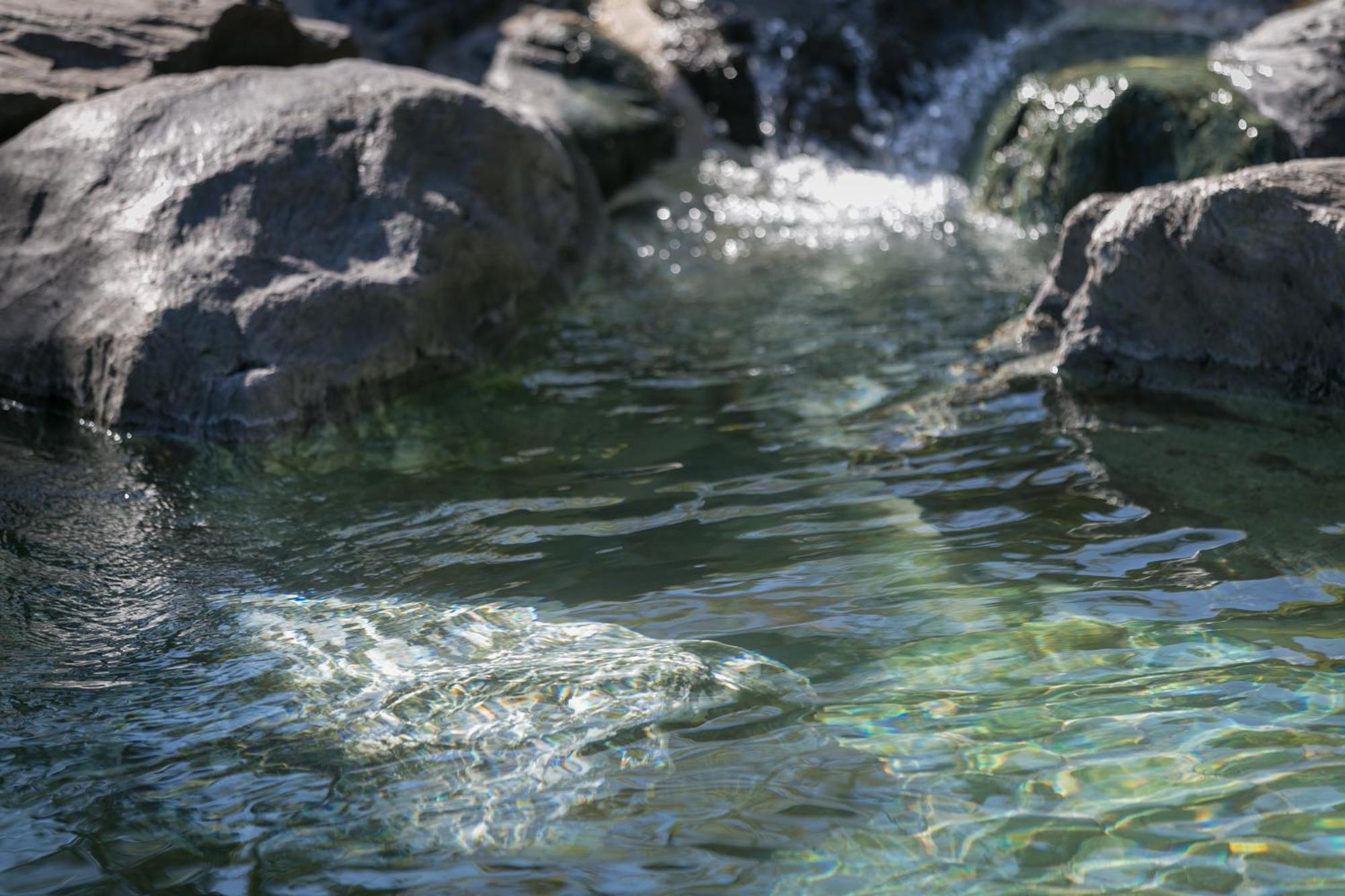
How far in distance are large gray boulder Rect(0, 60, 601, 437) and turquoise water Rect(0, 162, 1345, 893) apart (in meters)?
0.29

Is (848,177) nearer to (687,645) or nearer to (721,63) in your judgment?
(721,63)

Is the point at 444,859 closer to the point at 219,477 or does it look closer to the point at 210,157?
the point at 219,477

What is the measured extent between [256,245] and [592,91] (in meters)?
5.04

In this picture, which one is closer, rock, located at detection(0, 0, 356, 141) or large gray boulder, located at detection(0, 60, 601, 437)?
large gray boulder, located at detection(0, 60, 601, 437)

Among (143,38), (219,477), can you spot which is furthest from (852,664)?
(143,38)

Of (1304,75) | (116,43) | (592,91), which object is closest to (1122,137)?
(1304,75)

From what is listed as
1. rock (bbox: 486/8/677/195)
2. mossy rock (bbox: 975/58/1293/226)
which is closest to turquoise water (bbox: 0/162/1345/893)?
mossy rock (bbox: 975/58/1293/226)

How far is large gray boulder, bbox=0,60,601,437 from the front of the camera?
5523 mm

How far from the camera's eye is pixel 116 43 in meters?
7.23

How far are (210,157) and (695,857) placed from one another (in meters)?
4.57

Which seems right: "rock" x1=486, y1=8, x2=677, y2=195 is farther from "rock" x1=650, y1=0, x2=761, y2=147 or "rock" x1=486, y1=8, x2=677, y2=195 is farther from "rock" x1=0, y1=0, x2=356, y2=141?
"rock" x1=0, y1=0, x2=356, y2=141

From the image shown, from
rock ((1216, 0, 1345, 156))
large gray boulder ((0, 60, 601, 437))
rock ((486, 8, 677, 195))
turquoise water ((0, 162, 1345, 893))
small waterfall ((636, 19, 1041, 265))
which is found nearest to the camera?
turquoise water ((0, 162, 1345, 893))

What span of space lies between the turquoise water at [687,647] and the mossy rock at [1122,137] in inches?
141

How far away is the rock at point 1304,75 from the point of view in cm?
837
